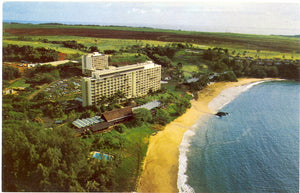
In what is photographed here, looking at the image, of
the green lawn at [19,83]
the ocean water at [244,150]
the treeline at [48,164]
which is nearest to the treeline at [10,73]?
the green lawn at [19,83]

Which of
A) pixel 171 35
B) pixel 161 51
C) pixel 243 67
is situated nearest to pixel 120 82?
pixel 171 35

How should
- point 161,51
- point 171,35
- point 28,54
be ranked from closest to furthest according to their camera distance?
point 28,54, point 171,35, point 161,51

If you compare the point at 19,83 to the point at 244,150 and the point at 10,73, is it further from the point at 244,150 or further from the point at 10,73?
the point at 244,150

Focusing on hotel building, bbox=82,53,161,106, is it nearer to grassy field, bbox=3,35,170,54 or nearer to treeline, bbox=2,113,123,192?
grassy field, bbox=3,35,170,54

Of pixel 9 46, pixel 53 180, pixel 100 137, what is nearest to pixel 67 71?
pixel 9 46

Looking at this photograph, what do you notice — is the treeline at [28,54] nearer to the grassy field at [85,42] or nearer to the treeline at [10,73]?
the grassy field at [85,42]

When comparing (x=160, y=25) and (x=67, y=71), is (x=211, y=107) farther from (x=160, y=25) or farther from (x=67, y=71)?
(x=67, y=71)

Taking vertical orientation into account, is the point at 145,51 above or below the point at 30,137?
above
